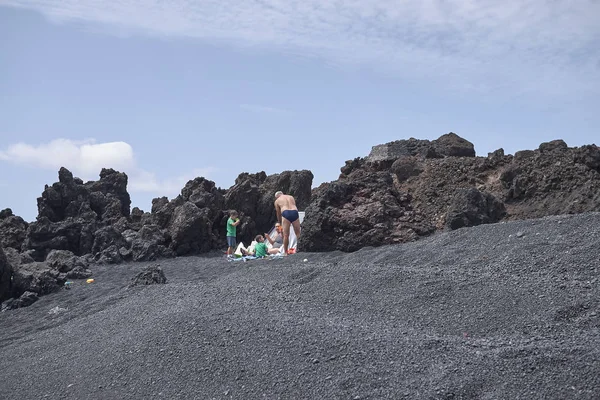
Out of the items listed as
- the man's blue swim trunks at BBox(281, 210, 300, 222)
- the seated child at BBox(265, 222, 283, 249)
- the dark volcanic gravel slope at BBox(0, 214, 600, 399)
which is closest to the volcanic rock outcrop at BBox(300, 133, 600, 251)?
the man's blue swim trunks at BBox(281, 210, 300, 222)

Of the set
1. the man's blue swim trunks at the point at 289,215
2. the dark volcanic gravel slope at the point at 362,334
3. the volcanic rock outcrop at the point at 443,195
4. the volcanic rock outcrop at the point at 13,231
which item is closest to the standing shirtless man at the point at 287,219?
the man's blue swim trunks at the point at 289,215

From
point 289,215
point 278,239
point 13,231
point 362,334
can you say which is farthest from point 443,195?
point 362,334

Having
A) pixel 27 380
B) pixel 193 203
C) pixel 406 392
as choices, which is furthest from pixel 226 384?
pixel 193 203

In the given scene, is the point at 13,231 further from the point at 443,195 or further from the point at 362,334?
the point at 362,334

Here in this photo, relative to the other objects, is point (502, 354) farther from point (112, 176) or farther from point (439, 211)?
point (112, 176)

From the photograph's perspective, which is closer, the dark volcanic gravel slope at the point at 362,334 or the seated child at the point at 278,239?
the dark volcanic gravel slope at the point at 362,334

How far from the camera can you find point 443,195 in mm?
20062

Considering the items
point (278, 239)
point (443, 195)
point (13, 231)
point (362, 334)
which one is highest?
point (13, 231)

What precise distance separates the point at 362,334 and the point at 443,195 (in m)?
14.7

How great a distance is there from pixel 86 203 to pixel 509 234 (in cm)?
1593

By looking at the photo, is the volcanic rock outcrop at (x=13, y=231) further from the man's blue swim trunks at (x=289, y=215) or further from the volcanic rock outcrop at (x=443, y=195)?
the man's blue swim trunks at (x=289, y=215)

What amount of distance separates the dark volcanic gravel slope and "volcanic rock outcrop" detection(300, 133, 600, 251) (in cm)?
330

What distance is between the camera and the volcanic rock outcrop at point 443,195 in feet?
42.8

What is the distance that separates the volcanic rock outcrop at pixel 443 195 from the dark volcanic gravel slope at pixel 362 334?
10.8 ft
